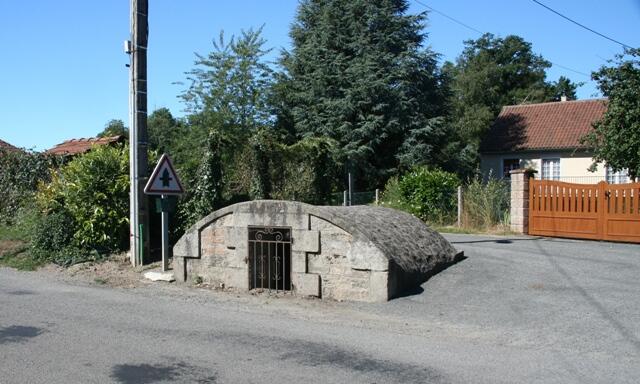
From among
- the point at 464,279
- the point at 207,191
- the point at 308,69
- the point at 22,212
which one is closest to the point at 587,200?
the point at 464,279

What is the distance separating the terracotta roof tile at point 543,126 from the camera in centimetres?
3174

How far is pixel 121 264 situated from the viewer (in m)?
12.1

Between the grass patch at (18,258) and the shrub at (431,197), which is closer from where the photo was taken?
the grass patch at (18,258)

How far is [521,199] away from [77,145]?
1511 centimetres

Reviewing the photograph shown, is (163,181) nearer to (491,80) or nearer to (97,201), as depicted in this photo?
(97,201)

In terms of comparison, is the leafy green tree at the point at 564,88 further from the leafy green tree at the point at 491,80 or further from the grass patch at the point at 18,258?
the grass patch at the point at 18,258

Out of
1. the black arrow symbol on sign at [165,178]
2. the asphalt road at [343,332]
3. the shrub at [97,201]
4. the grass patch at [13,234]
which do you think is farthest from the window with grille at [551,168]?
the grass patch at [13,234]

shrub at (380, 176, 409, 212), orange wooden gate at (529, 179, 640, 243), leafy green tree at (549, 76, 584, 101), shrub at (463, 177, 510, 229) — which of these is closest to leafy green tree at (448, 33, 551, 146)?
leafy green tree at (549, 76, 584, 101)

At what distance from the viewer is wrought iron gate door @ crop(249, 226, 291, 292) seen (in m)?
9.84

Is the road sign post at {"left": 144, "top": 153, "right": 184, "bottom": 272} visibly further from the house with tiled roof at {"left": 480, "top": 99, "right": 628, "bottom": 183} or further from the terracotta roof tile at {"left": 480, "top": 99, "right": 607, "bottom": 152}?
the terracotta roof tile at {"left": 480, "top": 99, "right": 607, "bottom": 152}

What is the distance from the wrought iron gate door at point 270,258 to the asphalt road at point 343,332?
56cm

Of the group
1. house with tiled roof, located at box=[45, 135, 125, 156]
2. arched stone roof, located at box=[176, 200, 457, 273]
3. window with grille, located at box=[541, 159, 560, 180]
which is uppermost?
house with tiled roof, located at box=[45, 135, 125, 156]

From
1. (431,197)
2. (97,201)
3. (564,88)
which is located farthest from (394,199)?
(564,88)

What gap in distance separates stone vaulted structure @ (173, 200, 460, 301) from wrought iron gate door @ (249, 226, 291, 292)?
0.02m
